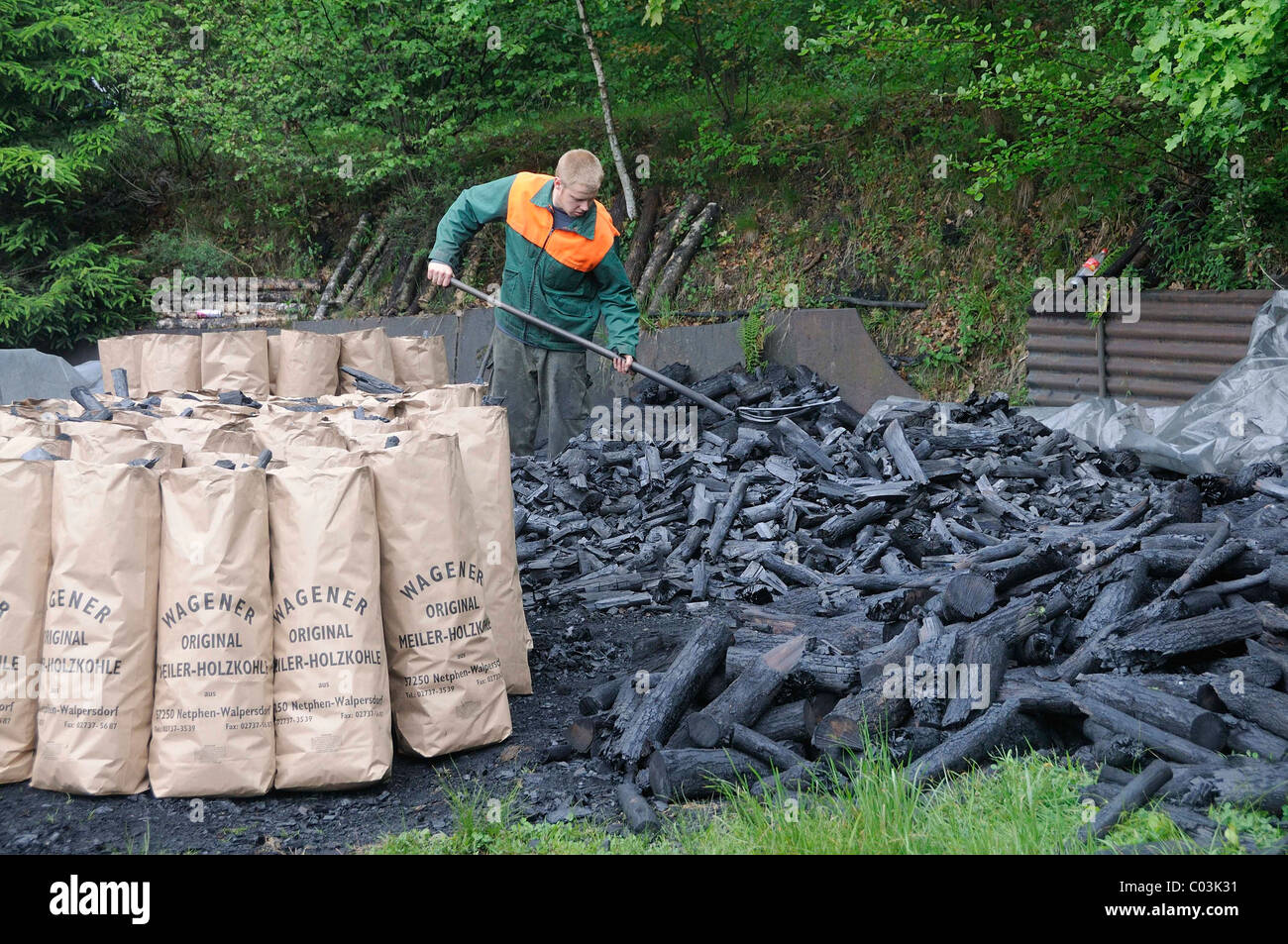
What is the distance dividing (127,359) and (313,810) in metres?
3.76

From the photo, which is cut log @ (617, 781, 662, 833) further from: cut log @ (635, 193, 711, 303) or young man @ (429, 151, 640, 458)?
cut log @ (635, 193, 711, 303)

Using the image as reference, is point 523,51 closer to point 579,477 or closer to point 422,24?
point 422,24

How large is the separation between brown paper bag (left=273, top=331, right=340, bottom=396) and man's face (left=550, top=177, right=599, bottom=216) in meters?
1.70

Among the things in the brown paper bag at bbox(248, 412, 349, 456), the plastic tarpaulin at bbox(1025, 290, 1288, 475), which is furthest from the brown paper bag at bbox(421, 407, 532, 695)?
the plastic tarpaulin at bbox(1025, 290, 1288, 475)

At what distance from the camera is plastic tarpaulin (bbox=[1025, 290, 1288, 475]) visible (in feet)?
21.5

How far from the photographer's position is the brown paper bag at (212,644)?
3041 mm

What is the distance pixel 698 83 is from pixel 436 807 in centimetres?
1052

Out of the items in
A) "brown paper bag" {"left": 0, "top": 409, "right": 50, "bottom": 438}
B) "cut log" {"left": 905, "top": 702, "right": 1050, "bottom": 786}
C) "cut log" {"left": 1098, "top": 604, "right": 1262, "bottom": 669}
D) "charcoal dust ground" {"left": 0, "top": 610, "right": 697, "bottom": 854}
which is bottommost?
"charcoal dust ground" {"left": 0, "top": 610, "right": 697, "bottom": 854}

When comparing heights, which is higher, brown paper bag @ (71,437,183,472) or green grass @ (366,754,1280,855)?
brown paper bag @ (71,437,183,472)

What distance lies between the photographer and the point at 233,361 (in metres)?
5.71

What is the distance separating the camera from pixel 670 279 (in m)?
10.9

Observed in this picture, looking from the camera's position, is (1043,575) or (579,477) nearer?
(1043,575)

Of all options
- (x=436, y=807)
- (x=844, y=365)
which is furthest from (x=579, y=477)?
(x=436, y=807)

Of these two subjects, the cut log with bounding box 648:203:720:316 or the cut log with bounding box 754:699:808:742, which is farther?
the cut log with bounding box 648:203:720:316
